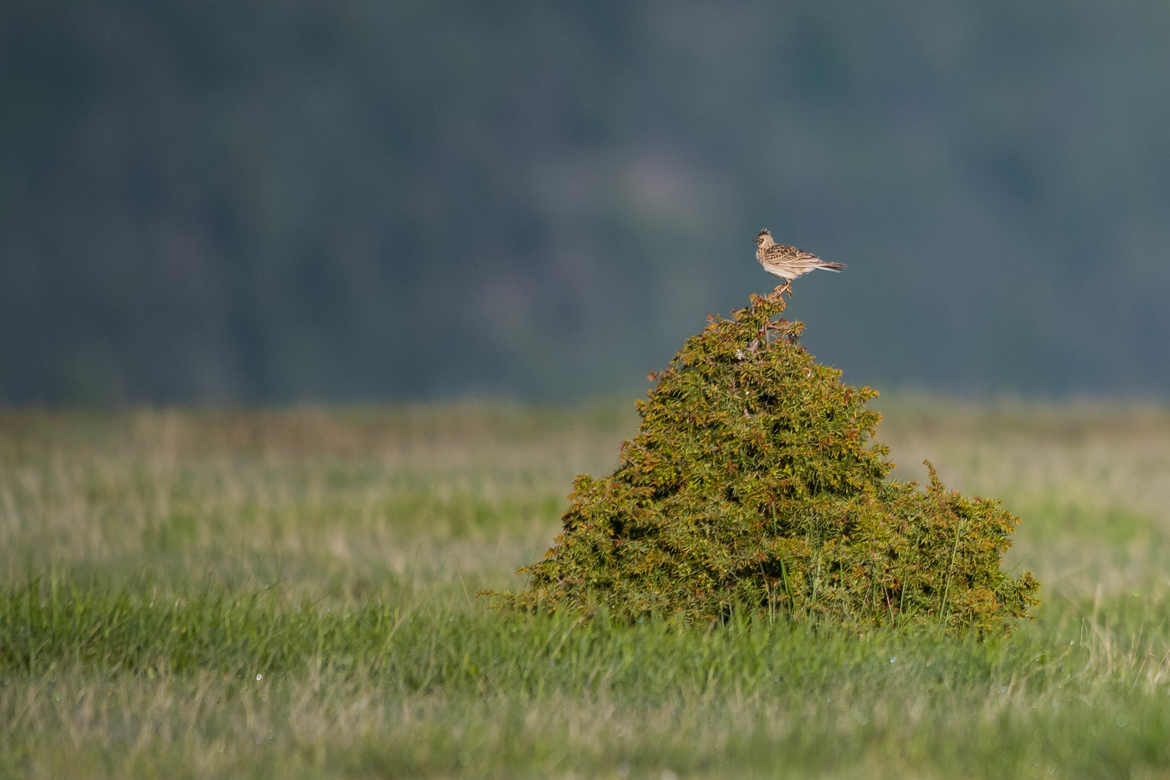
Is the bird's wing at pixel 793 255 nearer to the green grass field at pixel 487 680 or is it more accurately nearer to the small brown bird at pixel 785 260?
the small brown bird at pixel 785 260

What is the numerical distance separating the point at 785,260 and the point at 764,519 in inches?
79.0

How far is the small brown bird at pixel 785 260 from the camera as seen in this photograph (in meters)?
11.4

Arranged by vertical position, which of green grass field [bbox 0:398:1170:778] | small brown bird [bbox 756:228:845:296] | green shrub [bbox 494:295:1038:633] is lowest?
green grass field [bbox 0:398:1170:778]

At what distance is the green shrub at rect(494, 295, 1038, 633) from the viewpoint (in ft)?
35.7

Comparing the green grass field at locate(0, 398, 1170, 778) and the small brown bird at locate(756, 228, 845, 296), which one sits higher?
the small brown bird at locate(756, 228, 845, 296)

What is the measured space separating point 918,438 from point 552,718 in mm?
31277

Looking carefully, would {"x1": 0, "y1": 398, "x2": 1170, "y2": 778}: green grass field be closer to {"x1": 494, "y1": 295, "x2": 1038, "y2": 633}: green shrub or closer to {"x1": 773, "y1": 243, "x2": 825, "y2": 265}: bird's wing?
{"x1": 494, "y1": 295, "x2": 1038, "y2": 633}: green shrub


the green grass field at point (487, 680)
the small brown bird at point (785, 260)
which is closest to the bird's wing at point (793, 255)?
the small brown bird at point (785, 260)

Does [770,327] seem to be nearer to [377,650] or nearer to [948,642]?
[948,642]

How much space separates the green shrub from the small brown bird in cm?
30

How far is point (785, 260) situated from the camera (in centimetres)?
1153

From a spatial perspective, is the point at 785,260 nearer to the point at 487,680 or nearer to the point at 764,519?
the point at 764,519

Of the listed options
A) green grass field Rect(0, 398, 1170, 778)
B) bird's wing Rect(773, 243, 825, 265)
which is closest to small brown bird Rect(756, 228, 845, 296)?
bird's wing Rect(773, 243, 825, 265)

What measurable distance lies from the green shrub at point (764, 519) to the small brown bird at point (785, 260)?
297 mm
